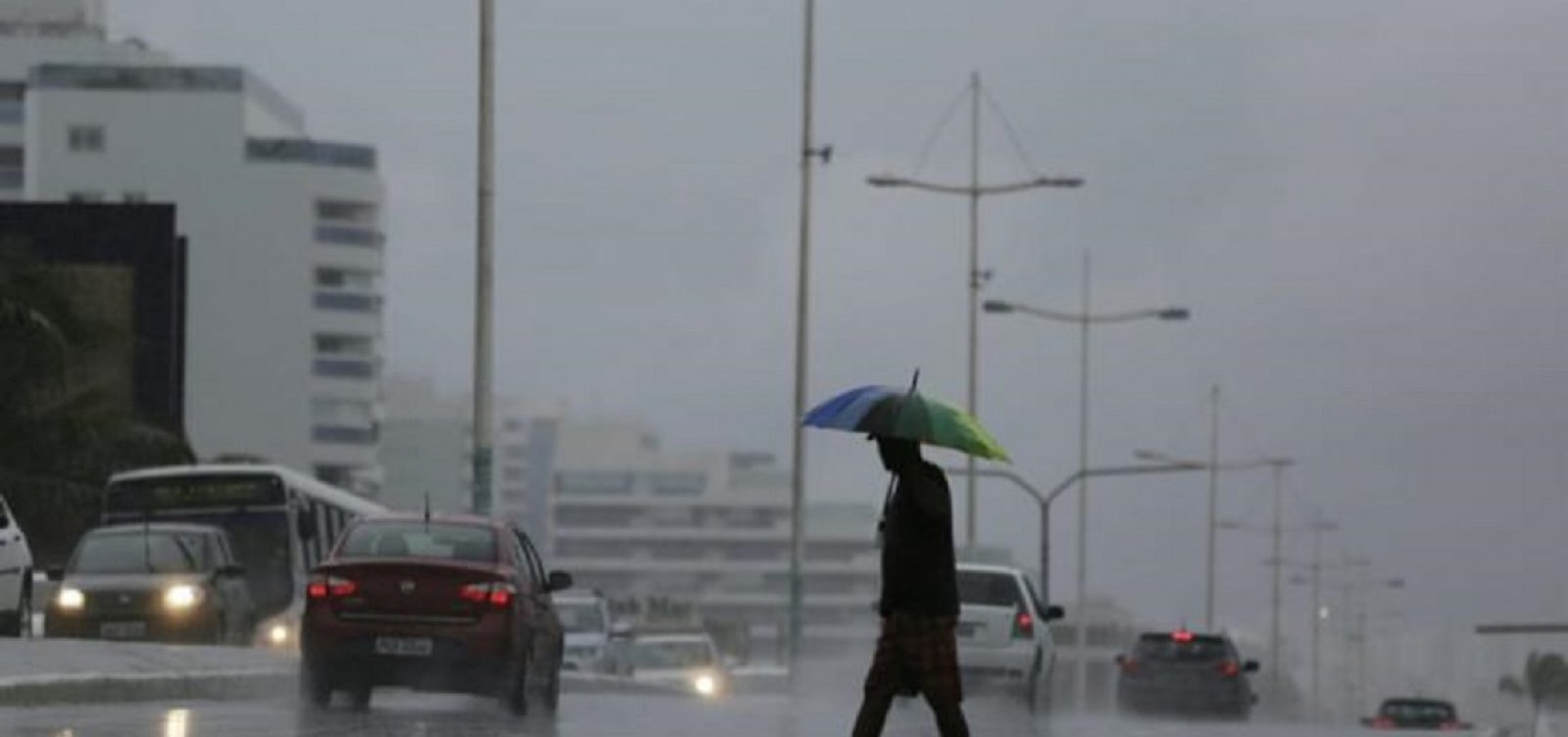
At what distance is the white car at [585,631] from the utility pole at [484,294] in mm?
5893

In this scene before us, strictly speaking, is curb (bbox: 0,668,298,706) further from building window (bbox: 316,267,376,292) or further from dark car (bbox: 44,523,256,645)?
building window (bbox: 316,267,376,292)

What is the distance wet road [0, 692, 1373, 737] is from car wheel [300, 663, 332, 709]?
0.16 m

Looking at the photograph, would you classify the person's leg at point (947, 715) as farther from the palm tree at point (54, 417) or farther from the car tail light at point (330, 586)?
the palm tree at point (54, 417)

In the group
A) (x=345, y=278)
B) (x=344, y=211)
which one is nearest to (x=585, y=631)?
(x=344, y=211)

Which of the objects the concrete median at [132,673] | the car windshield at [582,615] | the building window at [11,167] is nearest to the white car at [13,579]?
the concrete median at [132,673]

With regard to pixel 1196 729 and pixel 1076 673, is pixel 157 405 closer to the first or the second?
pixel 1076 673

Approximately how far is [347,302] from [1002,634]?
129m

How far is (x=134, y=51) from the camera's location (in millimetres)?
166875

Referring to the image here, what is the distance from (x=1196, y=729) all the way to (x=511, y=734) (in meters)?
12.7

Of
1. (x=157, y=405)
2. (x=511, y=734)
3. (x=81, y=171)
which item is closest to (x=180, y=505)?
(x=511, y=734)

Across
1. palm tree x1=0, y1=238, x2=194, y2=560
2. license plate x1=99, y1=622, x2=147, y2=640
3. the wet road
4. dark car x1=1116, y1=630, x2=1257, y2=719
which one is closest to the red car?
the wet road

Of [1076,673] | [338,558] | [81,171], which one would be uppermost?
[81,171]

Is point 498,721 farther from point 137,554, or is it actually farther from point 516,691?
point 137,554

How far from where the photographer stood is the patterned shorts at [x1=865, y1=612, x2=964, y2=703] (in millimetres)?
18078
